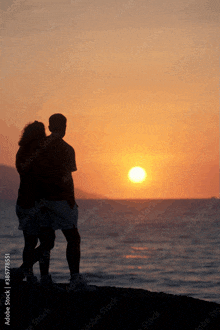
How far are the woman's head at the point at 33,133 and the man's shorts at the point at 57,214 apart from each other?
82 cm

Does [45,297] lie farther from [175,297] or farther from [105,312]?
[175,297]

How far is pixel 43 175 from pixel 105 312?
1.77 meters

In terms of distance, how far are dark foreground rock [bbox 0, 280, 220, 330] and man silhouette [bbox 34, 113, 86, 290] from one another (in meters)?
0.33

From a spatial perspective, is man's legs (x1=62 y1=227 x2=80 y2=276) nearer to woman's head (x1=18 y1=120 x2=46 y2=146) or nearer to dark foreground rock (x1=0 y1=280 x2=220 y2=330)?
dark foreground rock (x1=0 y1=280 x2=220 y2=330)

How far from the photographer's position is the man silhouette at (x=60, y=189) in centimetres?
527

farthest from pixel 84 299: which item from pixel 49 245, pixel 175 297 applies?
pixel 175 297

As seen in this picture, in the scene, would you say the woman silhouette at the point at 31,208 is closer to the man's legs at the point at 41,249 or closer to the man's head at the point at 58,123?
the man's legs at the point at 41,249

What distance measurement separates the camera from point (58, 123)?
539 centimetres

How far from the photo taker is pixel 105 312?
4.94 meters

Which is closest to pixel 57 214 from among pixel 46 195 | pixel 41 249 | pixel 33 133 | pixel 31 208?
pixel 46 195

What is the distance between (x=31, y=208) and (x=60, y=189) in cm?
51

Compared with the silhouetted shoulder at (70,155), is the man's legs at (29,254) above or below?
below

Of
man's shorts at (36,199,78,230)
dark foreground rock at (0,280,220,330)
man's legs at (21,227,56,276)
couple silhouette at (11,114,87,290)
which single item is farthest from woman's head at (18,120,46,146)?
dark foreground rock at (0,280,220,330)

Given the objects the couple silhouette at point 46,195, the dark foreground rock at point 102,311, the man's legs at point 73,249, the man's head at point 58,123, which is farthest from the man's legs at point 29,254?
the man's head at point 58,123
